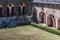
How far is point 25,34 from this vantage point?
1984cm

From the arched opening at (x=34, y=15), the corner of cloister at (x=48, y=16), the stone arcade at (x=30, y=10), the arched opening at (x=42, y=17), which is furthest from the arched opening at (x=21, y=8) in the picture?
the arched opening at (x=42, y=17)

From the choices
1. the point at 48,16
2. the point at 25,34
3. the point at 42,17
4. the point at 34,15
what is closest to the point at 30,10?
the point at 34,15

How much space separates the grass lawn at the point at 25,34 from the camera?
59.9ft

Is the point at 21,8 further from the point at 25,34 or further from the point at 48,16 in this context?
the point at 25,34

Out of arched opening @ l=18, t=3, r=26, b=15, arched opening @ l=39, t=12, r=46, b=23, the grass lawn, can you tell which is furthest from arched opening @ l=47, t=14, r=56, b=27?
arched opening @ l=18, t=3, r=26, b=15

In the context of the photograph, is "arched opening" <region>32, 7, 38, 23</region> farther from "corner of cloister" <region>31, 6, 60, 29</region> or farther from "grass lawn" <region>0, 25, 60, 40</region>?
"grass lawn" <region>0, 25, 60, 40</region>

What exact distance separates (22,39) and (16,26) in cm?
591

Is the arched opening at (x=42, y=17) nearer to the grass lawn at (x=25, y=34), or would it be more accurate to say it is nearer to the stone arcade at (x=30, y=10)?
the stone arcade at (x=30, y=10)

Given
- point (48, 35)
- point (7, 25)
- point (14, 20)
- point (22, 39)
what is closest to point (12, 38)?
point (22, 39)

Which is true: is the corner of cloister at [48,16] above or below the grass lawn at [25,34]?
above

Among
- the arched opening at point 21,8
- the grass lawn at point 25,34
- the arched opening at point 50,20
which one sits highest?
the arched opening at point 21,8

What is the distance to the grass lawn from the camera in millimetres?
18250

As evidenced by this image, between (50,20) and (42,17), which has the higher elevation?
(42,17)

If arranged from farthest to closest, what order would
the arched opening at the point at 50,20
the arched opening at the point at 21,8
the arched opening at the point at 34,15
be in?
the arched opening at the point at 21,8 < the arched opening at the point at 34,15 < the arched opening at the point at 50,20
